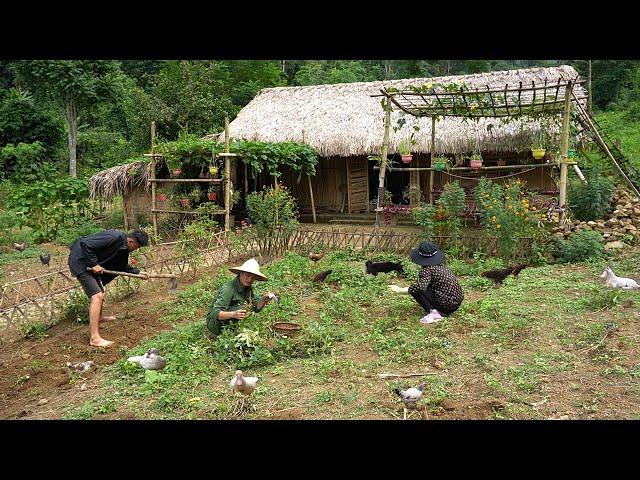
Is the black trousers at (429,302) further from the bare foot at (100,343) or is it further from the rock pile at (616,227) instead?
the rock pile at (616,227)

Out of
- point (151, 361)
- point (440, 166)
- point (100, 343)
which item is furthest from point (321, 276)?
point (440, 166)

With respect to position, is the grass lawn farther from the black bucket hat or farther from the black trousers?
the black bucket hat

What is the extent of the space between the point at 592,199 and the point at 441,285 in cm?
595

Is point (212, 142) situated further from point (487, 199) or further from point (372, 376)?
point (372, 376)

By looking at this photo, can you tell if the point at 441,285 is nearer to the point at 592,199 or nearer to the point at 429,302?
the point at 429,302

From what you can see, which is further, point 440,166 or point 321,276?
point 440,166

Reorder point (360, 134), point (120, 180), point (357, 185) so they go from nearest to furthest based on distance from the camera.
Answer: point (120, 180), point (360, 134), point (357, 185)

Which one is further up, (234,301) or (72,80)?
(72,80)

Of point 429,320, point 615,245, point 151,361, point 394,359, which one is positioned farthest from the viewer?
point 615,245

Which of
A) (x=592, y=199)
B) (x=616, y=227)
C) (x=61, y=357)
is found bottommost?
(x=61, y=357)

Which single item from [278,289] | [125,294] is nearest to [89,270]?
[125,294]

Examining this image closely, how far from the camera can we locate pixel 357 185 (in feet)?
57.4

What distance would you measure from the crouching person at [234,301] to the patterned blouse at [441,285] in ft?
5.92

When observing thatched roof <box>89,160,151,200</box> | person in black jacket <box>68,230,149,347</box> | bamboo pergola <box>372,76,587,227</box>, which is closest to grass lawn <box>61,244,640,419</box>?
person in black jacket <box>68,230,149,347</box>
